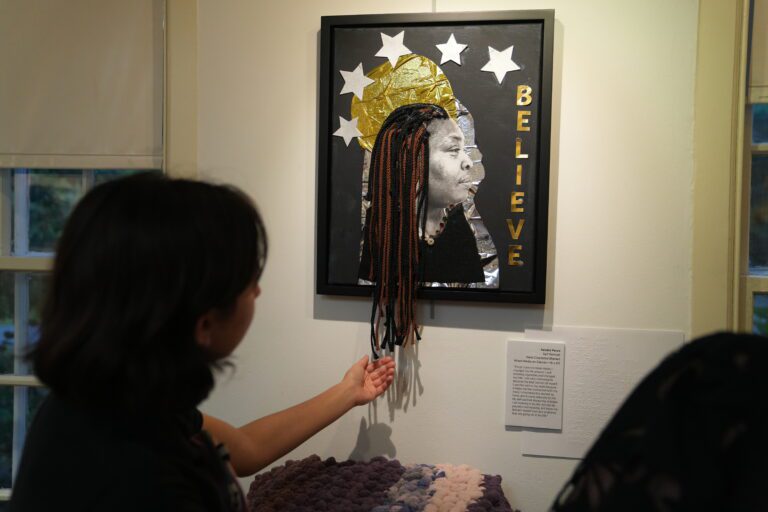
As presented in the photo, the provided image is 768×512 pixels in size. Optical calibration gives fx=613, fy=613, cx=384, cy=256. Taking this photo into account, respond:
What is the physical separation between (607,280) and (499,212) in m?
0.31

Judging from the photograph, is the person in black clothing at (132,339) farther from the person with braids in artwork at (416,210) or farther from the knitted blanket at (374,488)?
the person with braids in artwork at (416,210)

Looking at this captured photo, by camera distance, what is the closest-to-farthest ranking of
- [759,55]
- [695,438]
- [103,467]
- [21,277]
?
[695,438] < [103,467] < [759,55] < [21,277]

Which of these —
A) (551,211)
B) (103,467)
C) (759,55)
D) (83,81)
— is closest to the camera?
(103,467)

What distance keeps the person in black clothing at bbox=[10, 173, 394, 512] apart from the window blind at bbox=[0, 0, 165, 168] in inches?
37.6

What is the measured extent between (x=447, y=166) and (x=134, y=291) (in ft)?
3.08

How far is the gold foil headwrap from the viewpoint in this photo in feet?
4.86

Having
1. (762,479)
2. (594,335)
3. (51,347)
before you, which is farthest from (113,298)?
(594,335)

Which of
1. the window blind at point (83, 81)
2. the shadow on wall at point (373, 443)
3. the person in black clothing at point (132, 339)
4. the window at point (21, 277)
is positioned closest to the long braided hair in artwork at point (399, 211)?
the shadow on wall at point (373, 443)

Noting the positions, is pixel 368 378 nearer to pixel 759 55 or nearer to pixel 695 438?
pixel 695 438

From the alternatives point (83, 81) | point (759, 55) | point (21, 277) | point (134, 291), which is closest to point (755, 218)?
point (759, 55)

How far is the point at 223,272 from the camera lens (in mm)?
744

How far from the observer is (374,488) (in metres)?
1.39

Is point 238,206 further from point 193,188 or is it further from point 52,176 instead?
point 52,176

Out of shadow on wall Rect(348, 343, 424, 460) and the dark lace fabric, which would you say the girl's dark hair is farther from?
shadow on wall Rect(348, 343, 424, 460)
